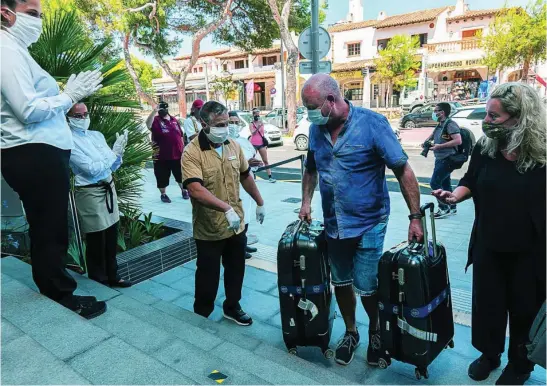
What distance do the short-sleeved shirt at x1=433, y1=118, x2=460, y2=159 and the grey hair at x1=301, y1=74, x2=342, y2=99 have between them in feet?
12.6

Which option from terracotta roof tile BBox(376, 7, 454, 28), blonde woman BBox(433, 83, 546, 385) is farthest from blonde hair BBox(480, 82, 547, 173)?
terracotta roof tile BBox(376, 7, 454, 28)

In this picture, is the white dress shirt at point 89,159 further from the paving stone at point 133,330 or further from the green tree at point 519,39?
the green tree at point 519,39

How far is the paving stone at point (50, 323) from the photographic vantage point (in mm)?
2134

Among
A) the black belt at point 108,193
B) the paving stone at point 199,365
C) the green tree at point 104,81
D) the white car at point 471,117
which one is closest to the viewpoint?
the paving stone at point 199,365

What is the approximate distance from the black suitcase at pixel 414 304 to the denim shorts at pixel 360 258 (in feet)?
0.48

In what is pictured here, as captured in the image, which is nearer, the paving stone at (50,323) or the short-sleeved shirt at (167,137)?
the paving stone at (50,323)

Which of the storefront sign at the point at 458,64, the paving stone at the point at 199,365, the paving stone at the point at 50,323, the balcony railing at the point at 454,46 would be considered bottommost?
the paving stone at the point at 199,365

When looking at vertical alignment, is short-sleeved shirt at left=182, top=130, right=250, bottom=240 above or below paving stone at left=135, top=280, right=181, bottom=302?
above

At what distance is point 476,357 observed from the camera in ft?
8.66

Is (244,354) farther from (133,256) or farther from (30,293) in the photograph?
(133,256)

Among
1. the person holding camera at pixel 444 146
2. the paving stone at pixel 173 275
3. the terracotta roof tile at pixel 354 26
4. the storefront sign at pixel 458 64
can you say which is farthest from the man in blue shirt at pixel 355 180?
the terracotta roof tile at pixel 354 26

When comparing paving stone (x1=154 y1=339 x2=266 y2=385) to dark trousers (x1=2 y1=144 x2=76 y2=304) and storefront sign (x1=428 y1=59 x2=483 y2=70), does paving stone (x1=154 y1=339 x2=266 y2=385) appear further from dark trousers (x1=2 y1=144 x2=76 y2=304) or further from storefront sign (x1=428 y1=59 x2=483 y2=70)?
storefront sign (x1=428 y1=59 x2=483 y2=70)

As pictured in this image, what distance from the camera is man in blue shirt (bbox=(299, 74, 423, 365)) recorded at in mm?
2432

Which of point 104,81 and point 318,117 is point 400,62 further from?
point 318,117
